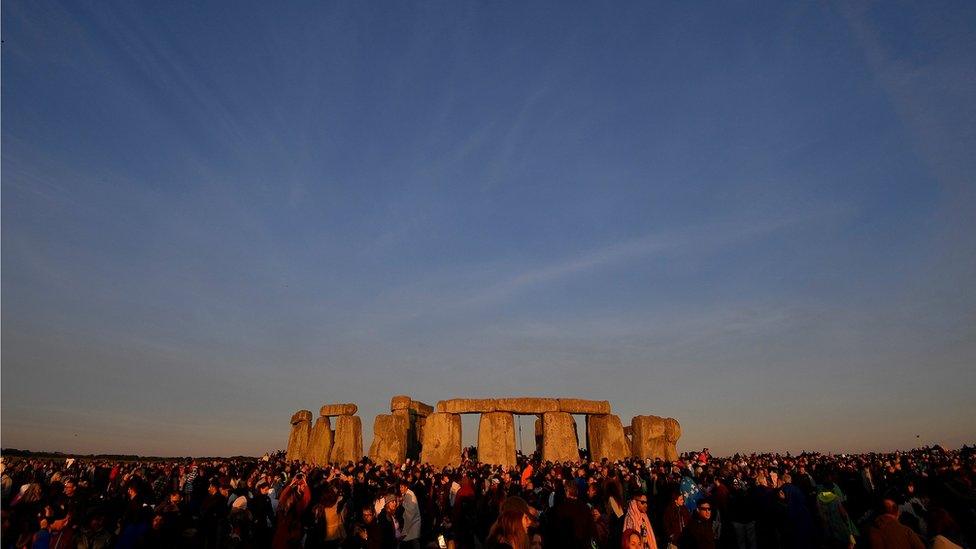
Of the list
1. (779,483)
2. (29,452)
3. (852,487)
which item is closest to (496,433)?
(852,487)

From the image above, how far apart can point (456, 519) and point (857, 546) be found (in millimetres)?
7555

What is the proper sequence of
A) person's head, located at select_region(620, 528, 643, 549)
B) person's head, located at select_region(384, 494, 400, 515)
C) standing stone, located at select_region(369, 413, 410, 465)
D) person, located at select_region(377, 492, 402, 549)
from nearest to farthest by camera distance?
person's head, located at select_region(620, 528, 643, 549) < person, located at select_region(377, 492, 402, 549) < person's head, located at select_region(384, 494, 400, 515) < standing stone, located at select_region(369, 413, 410, 465)

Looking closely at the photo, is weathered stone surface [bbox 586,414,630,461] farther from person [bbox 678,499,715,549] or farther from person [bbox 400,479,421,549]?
person [bbox 678,499,715,549]

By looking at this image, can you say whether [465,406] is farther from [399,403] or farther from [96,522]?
[96,522]

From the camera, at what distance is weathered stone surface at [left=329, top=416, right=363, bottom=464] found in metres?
27.1

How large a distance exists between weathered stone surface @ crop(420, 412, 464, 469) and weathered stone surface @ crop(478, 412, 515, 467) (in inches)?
44.5

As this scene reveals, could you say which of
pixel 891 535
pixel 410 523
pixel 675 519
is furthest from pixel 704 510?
pixel 410 523

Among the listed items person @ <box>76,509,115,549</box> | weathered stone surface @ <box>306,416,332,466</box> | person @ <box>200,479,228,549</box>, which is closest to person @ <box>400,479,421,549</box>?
person @ <box>200,479,228,549</box>

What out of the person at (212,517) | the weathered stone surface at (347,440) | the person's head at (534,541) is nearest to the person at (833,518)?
the person's head at (534,541)

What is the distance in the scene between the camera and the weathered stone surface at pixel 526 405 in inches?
1016

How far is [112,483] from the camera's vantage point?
16141 mm

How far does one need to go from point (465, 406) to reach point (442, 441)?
195 cm

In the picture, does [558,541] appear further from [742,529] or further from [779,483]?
[779,483]

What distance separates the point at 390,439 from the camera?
25766 mm
